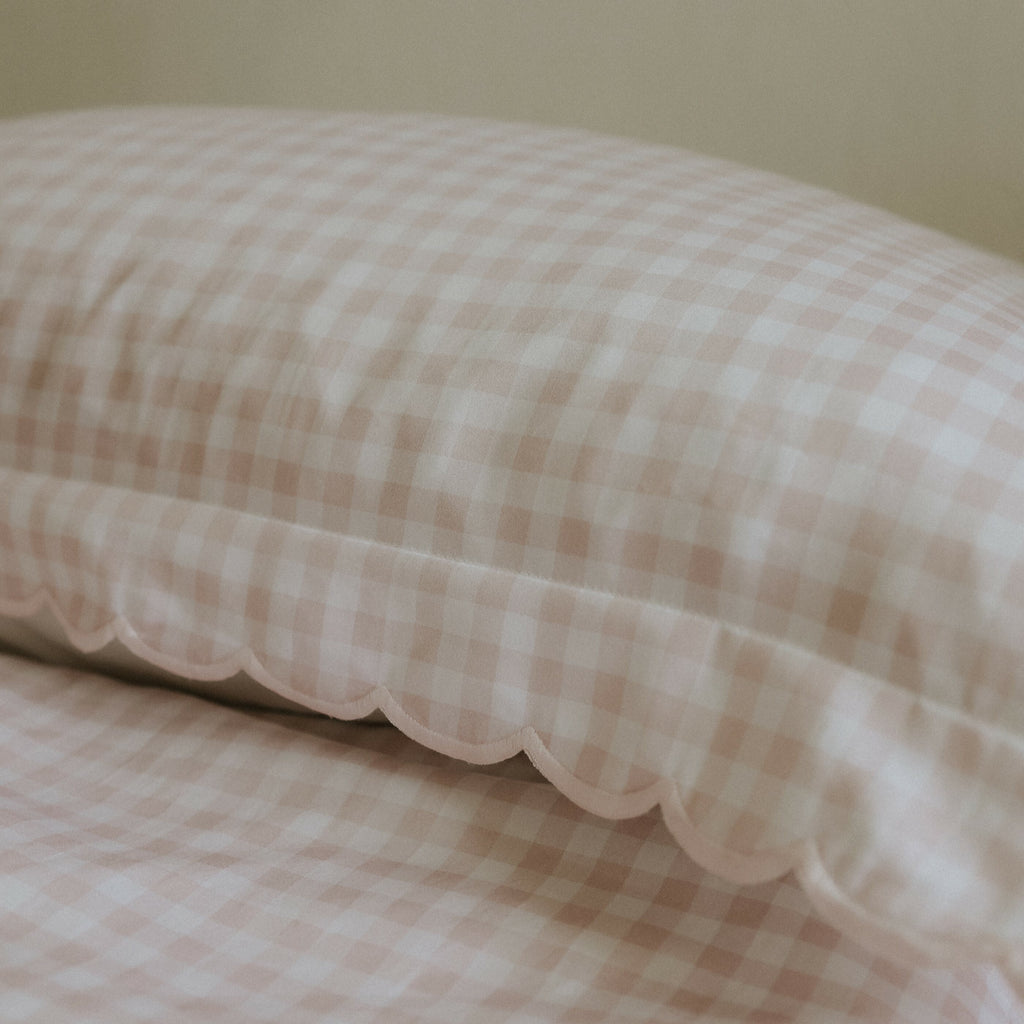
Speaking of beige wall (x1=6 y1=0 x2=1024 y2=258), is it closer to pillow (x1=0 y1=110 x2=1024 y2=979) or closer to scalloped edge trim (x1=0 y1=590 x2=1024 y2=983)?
pillow (x1=0 y1=110 x2=1024 y2=979)

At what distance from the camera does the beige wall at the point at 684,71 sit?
36.2 inches

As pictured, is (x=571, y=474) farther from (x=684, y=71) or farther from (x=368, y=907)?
(x=684, y=71)

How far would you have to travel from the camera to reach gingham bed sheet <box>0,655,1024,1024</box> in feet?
1.48

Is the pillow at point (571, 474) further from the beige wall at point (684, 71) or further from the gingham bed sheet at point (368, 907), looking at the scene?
the beige wall at point (684, 71)

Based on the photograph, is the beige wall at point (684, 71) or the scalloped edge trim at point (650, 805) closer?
the scalloped edge trim at point (650, 805)

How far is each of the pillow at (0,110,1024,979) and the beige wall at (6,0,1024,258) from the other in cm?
32

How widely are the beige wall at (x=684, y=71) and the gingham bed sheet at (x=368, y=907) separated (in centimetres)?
63

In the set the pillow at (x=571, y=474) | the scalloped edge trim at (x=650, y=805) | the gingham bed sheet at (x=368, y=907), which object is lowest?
the gingham bed sheet at (x=368, y=907)

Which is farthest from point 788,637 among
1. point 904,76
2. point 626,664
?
point 904,76

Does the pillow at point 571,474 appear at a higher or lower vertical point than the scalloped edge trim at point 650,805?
higher

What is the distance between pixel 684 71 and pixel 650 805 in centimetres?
74

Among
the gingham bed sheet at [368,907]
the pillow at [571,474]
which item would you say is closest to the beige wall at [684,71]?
the pillow at [571,474]

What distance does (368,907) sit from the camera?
1.64 feet

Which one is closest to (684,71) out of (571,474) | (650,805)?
(571,474)
